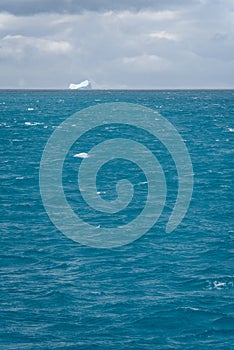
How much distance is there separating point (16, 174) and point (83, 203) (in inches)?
630

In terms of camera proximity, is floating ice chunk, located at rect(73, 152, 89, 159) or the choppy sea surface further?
floating ice chunk, located at rect(73, 152, 89, 159)

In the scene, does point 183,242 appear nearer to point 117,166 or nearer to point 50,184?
point 50,184

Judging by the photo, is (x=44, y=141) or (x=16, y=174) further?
(x=44, y=141)

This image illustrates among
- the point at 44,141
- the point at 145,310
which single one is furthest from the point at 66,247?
the point at 44,141

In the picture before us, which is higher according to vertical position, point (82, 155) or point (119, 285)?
point (82, 155)

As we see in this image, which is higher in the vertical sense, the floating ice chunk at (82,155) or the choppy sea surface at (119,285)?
the floating ice chunk at (82,155)

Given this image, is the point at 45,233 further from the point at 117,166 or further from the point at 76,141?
the point at 76,141

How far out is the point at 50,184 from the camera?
56.5 meters

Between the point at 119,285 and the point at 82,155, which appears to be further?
the point at 82,155

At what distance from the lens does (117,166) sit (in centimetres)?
7019

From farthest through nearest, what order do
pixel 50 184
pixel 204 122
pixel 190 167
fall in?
pixel 204 122 → pixel 190 167 → pixel 50 184

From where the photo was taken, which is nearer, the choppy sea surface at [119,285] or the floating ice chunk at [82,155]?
the choppy sea surface at [119,285]

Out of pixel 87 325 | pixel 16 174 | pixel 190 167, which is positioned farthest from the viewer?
pixel 190 167

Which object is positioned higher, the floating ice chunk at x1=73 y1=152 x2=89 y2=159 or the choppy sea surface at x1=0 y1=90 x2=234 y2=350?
the floating ice chunk at x1=73 y1=152 x2=89 y2=159
